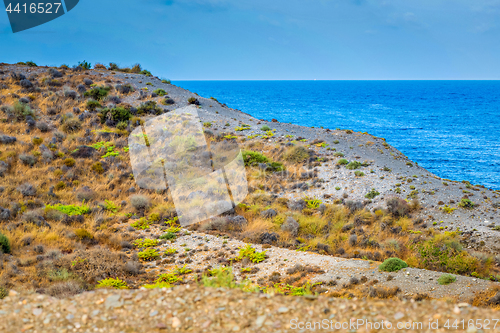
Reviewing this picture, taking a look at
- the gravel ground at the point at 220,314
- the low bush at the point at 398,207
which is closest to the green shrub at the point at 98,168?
the gravel ground at the point at 220,314

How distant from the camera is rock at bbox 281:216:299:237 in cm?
1486

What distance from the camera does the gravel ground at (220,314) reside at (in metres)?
4.51

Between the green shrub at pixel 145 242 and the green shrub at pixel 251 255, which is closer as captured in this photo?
the green shrub at pixel 251 255

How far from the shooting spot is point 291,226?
49.5 feet

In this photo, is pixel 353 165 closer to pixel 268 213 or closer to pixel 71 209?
pixel 268 213

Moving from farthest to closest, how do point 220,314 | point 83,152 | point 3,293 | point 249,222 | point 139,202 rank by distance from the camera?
point 83,152 < point 139,202 < point 249,222 < point 3,293 < point 220,314

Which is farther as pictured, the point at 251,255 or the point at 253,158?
the point at 253,158

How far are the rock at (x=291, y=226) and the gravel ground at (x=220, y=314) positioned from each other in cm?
957

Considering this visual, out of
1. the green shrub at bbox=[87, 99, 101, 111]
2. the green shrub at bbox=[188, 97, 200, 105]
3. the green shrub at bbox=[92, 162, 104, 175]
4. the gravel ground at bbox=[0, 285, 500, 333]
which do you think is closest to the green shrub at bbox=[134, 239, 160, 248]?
the gravel ground at bbox=[0, 285, 500, 333]

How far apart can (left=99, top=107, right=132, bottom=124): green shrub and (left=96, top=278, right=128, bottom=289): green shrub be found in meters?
20.1

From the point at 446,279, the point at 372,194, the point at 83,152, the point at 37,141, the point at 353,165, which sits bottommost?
the point at 446,279

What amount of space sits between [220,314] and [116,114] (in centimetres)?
2547

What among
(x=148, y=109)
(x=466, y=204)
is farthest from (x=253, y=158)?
(x=466, y=204)

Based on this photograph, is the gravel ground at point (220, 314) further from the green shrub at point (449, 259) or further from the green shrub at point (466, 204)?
the green shrub at point (466, 204)
